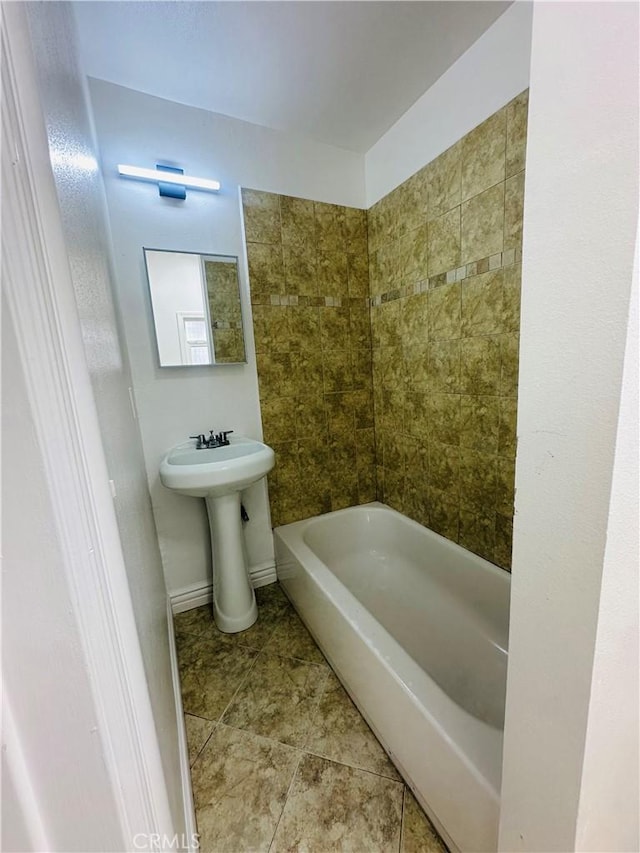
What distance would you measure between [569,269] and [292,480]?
5.57ft

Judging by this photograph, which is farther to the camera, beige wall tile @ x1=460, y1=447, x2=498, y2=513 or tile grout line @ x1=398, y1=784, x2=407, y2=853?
beige wall tile @ x1=460, y1=447, x2=498, y2=513

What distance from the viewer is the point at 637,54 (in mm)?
332

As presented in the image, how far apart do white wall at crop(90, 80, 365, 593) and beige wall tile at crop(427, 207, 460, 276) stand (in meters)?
0.64

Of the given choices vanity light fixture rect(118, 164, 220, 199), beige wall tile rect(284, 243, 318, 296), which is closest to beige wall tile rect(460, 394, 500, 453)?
beige wall tile rect(284, 243, 318, 296)

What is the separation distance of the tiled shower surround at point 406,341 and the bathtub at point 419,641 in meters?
0.15

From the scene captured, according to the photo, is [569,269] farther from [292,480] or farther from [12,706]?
[292,480]

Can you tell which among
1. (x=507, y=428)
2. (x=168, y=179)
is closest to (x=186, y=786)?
(x=507, y=428)

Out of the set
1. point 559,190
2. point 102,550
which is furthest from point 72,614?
point 559,190

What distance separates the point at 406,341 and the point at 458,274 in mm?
420

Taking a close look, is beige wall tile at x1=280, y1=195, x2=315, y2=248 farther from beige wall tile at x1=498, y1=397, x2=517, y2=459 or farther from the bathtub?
the bathtub

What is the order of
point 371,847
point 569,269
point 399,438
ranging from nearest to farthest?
point 569,269, point 371,847, point 399,438

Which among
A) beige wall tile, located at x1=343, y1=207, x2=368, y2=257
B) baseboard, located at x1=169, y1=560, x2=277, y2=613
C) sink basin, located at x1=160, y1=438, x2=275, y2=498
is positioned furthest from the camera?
beige wall tile, located at x1=343, y1=207, x2=368, y2=257

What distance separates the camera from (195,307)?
1.65 m

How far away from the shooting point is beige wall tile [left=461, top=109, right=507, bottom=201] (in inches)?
48.3
